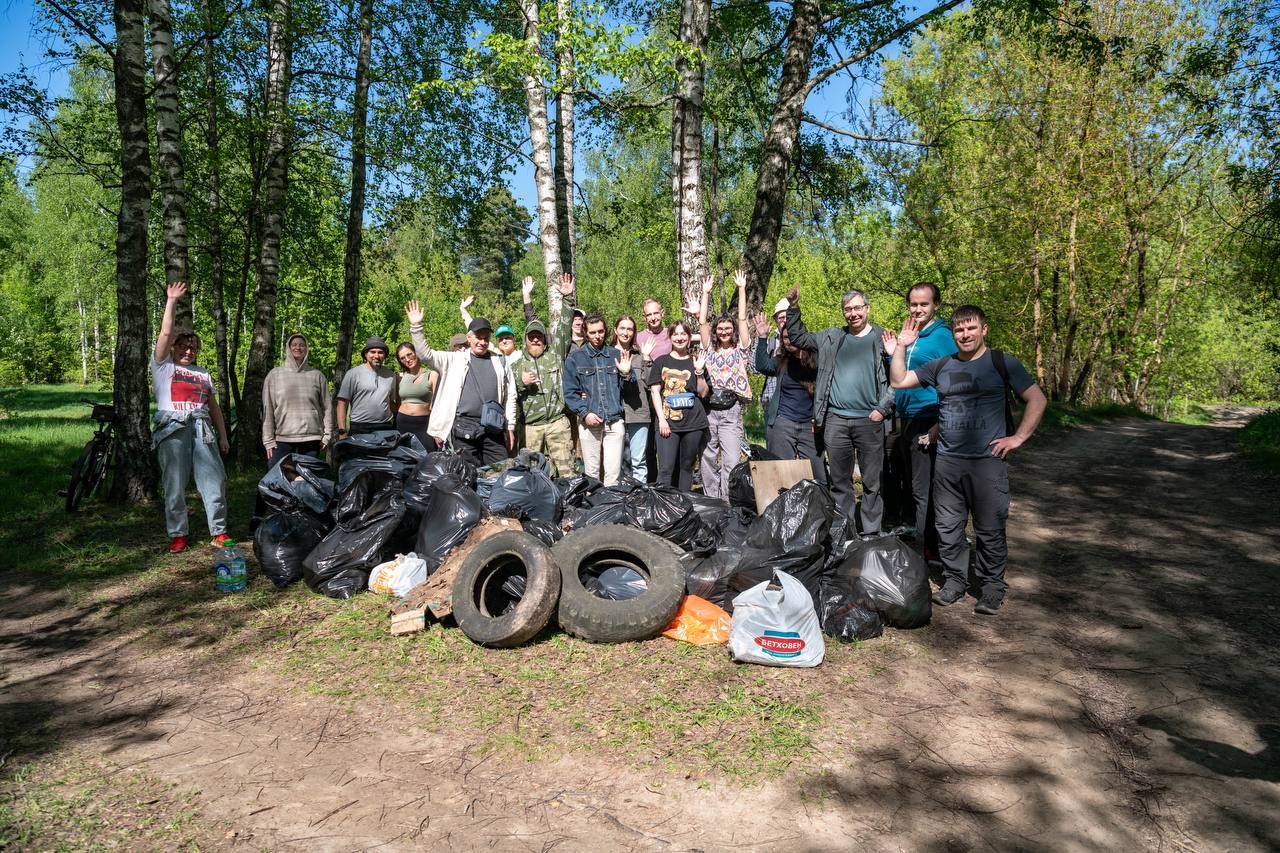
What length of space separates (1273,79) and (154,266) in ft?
82.5

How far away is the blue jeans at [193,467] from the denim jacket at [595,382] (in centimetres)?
312

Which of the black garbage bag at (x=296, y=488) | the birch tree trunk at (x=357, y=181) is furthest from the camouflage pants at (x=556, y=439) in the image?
the birch tree trunk at (x=357, y=181)

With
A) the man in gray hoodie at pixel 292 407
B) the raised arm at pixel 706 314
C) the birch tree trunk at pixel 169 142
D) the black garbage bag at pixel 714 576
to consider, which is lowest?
the black garbage bag at pixel 714 576

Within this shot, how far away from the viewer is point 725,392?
6.46 meters

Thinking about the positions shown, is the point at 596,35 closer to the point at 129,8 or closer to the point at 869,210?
the point at 129,8

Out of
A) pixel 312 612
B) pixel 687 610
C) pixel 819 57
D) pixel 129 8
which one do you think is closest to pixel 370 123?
pixel 129 8

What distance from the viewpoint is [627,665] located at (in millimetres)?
4059

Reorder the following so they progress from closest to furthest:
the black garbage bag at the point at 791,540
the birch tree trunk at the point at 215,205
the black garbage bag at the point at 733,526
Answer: the black garbage bag at the point at 791,540
the black garbage bag at the point at 733,526
the birch tree trunk at the point at 215,205

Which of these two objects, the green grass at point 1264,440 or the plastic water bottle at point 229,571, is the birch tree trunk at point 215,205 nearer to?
the plastic water bottle at point 229,571

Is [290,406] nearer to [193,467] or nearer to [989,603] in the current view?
[193,467]

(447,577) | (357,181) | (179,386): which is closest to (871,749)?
(447,577)

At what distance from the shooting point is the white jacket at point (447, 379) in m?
6.76

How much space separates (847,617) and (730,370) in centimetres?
272

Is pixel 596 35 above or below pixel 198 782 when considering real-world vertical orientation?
above
